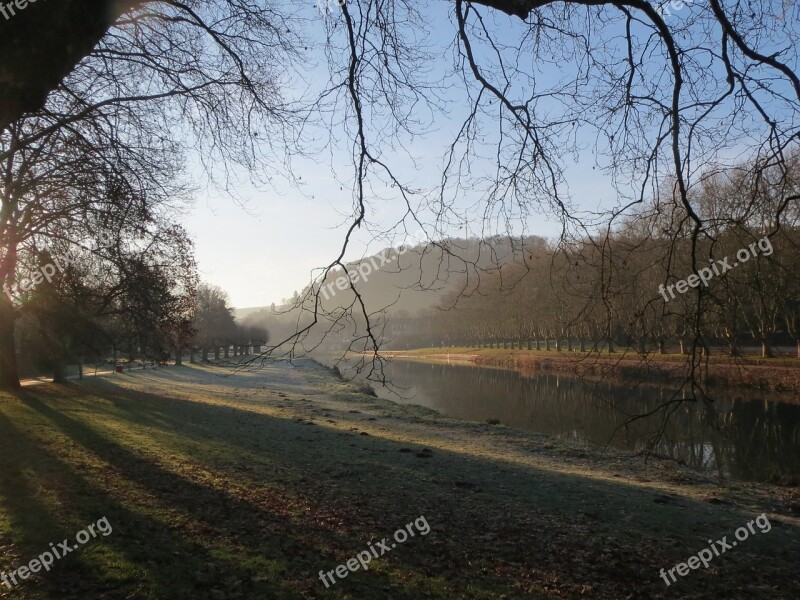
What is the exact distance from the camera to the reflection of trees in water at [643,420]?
1091cm

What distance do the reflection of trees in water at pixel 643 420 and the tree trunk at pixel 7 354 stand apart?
1705 cm

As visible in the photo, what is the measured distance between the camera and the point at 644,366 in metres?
4.14

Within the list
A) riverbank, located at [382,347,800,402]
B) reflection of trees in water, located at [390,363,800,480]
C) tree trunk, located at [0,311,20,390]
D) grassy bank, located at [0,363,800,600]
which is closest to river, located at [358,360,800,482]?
reflection of trees in water, located at [390,363,800,480]

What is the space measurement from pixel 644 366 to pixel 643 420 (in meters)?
17.3

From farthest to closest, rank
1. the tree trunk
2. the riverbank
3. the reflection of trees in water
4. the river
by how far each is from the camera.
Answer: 1. the tree trunk
2. the reflection of trees in water
3. the river
4. the riverbank

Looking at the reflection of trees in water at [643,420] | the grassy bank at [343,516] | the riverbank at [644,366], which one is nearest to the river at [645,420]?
the reflection of trees in water at [643,420]

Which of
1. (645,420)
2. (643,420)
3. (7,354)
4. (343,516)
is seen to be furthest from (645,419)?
(7,354)

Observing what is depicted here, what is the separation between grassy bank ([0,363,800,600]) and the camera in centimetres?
525

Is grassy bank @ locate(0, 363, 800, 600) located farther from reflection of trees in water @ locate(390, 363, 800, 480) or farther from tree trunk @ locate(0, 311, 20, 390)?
tree trunk @ locate(0, 311, 20, 390)

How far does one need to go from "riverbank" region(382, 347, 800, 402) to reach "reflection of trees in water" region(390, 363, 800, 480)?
252 millimetres

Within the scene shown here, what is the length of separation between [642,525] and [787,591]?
2300 millimetres

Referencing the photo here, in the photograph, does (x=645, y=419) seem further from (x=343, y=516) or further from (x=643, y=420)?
(x=343, y=516)

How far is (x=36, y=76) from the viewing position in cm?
221

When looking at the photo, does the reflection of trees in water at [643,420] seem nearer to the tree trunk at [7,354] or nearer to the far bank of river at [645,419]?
the far bank of river at [645,419]
